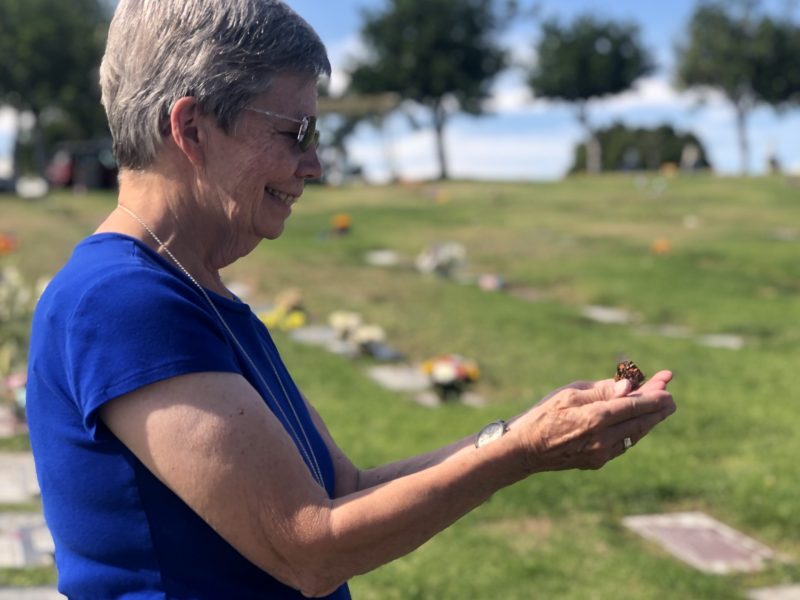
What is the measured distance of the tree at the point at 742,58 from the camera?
158ft

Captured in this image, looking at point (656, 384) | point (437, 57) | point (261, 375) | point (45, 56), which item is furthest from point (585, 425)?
point (437, 57)

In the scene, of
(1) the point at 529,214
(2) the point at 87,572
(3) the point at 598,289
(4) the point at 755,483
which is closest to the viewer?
→ (2) the point at 87,572

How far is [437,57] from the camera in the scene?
1889 inches

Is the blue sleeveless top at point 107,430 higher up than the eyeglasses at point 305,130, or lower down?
lower down

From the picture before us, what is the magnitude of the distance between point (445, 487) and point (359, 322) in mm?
8253

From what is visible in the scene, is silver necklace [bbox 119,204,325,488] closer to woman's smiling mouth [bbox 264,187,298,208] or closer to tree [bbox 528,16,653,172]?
woman's smiling mouth [bbox 264,187,298,208]

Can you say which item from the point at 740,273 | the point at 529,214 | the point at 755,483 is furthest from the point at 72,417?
the point at 529,214

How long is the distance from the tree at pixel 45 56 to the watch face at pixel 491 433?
136 feet

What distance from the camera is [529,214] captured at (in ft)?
73.0

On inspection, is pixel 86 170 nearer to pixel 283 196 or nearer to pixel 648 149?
pixel 283 196

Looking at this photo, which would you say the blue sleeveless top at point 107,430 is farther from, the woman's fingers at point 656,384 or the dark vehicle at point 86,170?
the dark vehicle at point 86,170

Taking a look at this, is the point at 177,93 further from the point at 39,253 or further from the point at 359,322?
the point at 39,253

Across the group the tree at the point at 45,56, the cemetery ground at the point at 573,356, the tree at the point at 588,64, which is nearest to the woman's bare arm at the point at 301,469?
the cemetery ground at the point at 573,356

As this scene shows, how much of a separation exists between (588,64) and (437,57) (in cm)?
804
